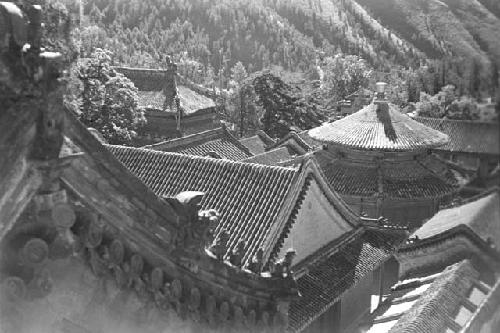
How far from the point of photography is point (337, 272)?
61.2 ft

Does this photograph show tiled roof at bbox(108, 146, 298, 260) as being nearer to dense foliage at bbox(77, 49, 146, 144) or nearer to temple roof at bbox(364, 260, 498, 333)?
temple roof at bbox(364, 260, 498, 333)

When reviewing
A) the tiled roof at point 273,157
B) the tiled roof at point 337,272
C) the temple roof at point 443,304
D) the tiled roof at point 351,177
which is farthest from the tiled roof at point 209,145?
the temple roof at point 443,304

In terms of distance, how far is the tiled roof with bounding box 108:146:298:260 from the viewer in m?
16.7

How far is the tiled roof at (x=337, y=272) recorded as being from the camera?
15.8m

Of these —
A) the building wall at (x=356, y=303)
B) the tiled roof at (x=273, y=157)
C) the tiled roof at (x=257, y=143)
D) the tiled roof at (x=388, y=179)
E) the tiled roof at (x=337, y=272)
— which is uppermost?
the tiled roof at (x=337, y=272)

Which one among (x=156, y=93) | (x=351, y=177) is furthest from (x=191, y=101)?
(x=351, y=177)

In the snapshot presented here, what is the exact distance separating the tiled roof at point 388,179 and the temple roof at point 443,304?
43.3 ft

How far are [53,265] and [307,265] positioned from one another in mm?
12578

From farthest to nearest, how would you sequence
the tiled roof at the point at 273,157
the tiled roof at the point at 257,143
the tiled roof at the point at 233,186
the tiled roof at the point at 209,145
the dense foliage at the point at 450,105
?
the tiled roof at the point at 257,143, the tiled roof at the point at 273,157, the tiled roof at the point at 209,145, the tiled roof at the point at 233,186, the dense foliage at the point at 450,105

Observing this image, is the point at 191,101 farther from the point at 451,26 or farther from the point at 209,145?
the point at 451,26

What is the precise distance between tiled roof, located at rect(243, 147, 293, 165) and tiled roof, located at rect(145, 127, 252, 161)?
0.97m

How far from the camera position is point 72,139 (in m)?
6.19

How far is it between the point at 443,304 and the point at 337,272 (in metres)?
4.69

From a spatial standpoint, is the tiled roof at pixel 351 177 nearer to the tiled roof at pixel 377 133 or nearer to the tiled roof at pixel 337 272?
the tiled roof at pixel 377 133
